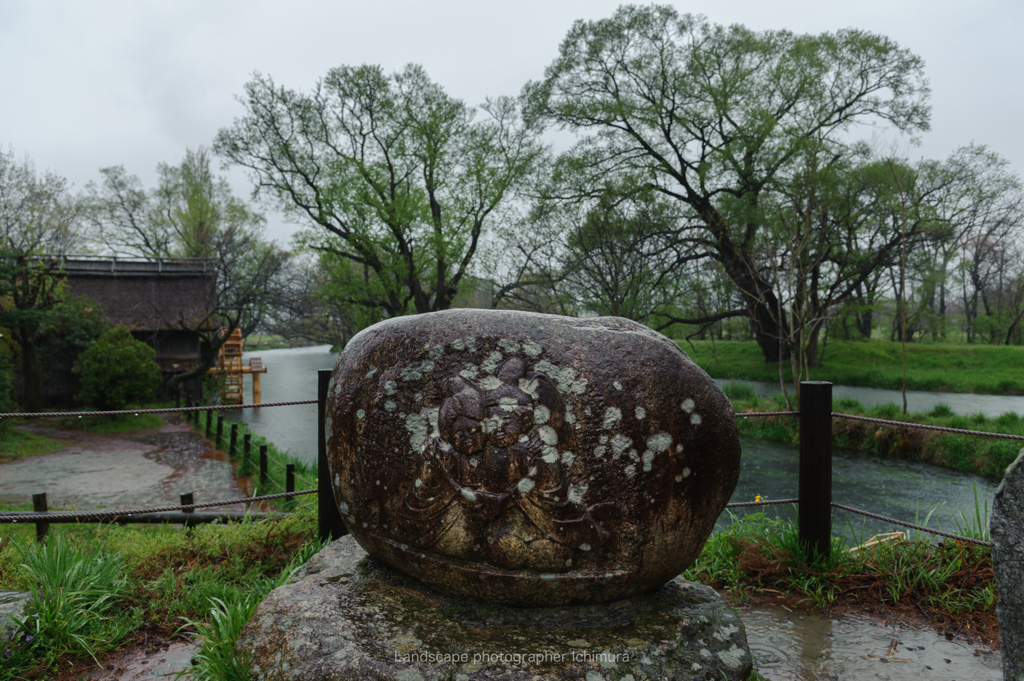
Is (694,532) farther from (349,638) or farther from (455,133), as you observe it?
(455,133)

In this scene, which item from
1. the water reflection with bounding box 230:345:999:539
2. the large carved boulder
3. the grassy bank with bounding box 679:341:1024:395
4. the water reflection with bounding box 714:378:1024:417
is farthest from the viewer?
the grassy bank with bounding box 679:341:1024:395

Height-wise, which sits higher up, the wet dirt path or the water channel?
the water channel

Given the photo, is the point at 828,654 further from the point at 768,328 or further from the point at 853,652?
the point at 768,328

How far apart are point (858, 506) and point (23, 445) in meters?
16.4

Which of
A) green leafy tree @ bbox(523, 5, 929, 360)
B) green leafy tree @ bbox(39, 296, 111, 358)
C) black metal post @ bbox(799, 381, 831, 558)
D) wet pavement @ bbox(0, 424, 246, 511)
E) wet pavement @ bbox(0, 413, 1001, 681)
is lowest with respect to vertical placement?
wet pavement @ bbox(0, 424, 246, 511)

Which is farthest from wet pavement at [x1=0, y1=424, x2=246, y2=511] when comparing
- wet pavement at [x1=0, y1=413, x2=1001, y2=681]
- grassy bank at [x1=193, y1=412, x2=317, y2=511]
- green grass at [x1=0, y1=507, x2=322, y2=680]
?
wet pavement at [x1=0, y1=413, x2=1001, y2=681]

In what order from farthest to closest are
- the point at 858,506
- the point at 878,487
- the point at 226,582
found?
the point at 878,487, the point at 858,506, the point at 226,582

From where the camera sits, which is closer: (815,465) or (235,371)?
(815,465)

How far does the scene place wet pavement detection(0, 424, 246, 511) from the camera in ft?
31.3

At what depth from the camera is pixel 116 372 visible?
1468 cm

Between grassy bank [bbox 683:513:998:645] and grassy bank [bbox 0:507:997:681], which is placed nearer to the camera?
grassy bank [bbox 0:507:997:681]

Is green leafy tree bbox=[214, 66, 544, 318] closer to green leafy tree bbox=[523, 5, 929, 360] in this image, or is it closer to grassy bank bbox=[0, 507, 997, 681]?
green leafy tree bbox=[523, 5, 929, 360]

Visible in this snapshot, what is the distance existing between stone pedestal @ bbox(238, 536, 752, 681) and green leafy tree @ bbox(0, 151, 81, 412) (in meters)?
14.3

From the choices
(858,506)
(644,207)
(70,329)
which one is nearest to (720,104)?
(644,207)
